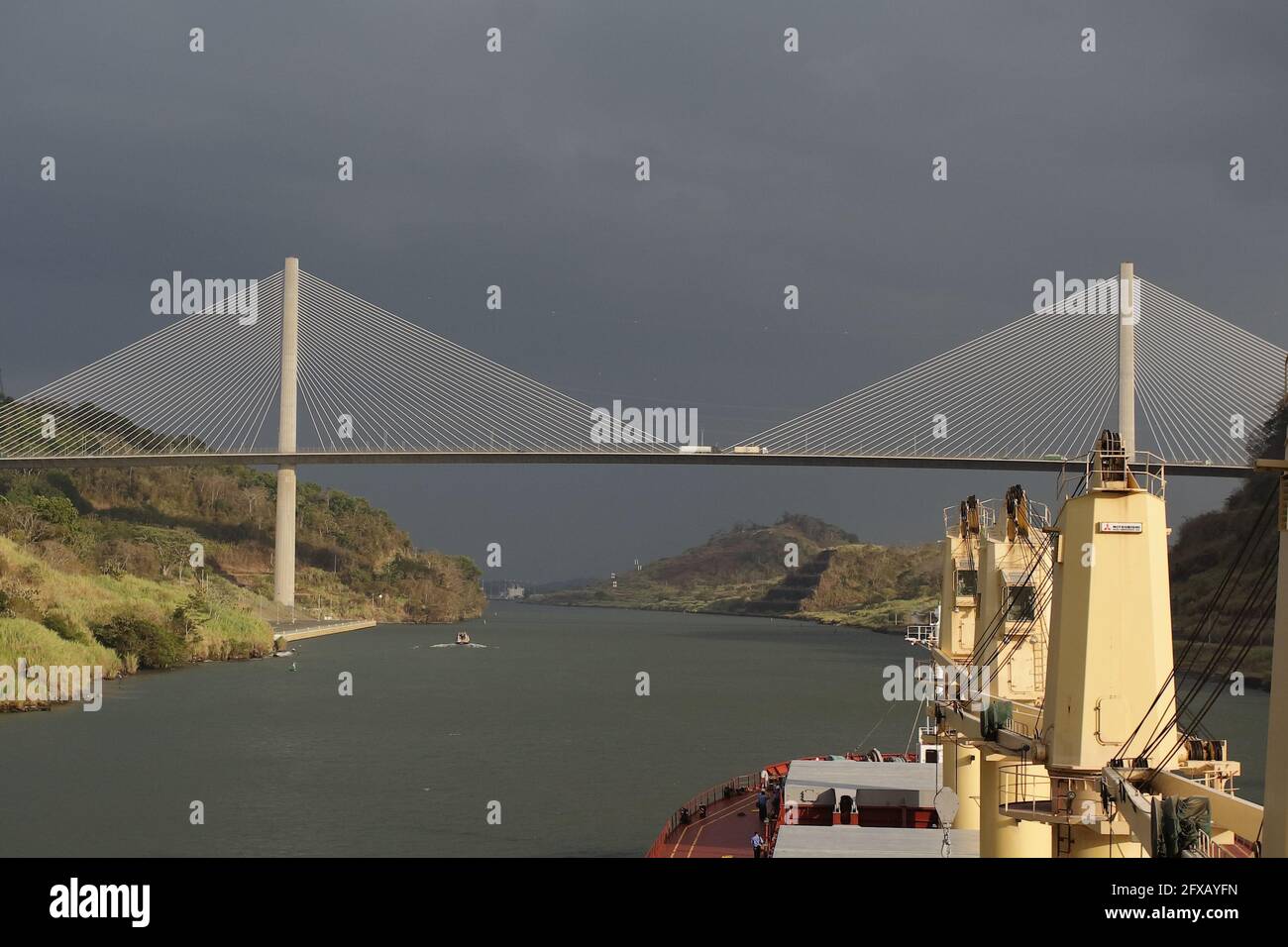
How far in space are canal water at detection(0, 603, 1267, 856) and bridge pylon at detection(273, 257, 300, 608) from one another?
10751mm

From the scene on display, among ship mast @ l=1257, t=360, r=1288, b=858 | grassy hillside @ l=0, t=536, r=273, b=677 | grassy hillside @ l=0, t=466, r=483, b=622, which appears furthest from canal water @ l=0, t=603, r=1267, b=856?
ship mast @ l=1257, t=360, r=1288, b=858

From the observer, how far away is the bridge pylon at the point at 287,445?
75.4 meters

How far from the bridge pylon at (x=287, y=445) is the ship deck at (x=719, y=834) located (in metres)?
52.9

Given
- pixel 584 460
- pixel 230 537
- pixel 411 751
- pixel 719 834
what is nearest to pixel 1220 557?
pixel 584 460

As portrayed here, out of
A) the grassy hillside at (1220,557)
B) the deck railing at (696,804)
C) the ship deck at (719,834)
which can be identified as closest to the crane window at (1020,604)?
the ship deck at (719,834)

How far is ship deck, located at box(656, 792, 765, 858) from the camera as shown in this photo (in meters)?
20.8

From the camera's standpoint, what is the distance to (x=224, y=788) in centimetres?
2920

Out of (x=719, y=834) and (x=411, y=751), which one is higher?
(x=719, y=834)

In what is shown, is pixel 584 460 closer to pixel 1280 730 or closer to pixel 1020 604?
pixel 1020 604

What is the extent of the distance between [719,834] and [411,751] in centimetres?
1521

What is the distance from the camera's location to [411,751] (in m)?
35.6

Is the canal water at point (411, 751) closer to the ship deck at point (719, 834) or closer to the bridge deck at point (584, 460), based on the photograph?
the ship deck at point (719, 834)
